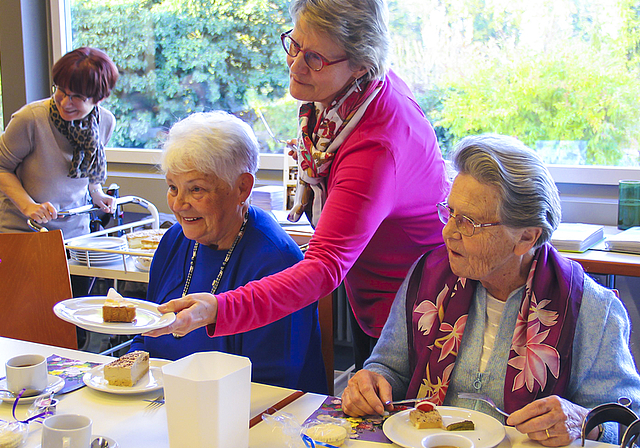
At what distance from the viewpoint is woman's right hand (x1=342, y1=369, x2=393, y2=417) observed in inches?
48.8

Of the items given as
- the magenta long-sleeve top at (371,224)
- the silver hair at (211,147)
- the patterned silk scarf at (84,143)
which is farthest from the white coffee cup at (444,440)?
the patterned silk scarf at (84,143)

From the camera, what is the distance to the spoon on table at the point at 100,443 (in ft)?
3.50

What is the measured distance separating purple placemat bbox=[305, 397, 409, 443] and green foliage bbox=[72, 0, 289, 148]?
308cm

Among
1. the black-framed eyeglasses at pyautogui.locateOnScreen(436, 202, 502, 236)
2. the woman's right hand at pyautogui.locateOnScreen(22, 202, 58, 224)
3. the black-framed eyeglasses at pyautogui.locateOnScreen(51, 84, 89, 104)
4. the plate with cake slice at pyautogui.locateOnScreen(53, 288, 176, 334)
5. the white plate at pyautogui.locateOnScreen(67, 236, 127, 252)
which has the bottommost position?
the white plate at pyautogui.locateOnScreen(67, 236, 127, 252)

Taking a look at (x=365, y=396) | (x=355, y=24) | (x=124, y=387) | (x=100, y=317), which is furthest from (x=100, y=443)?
(x=355, y=24)

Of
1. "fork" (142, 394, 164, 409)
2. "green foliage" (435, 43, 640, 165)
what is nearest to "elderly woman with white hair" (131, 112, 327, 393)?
"fork" (142, 394, 164, 409)

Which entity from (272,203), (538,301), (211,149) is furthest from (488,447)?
(272,203)

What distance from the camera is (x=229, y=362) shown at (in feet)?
3.70

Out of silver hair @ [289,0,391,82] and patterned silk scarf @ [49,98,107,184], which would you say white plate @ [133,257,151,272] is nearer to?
patterned silk scarf @ [49,98,107,184]

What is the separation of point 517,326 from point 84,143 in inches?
101

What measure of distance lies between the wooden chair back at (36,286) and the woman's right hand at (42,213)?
0.74 metres

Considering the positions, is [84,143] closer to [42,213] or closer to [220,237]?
[42,213]

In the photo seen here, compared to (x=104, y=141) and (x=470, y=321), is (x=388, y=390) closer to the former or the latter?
(x=470, y=321)

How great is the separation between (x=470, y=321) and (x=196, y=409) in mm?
749
